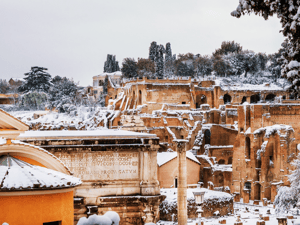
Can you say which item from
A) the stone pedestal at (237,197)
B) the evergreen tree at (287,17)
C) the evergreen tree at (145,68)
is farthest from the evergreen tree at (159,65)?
the evergreen tree at (287,17)

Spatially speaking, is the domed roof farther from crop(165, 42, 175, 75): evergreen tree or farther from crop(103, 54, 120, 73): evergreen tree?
crop(103, 54, 120, 73): evergreen tree

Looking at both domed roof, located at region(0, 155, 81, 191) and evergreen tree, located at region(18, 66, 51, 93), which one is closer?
domed roof, located at region(0, 155, 81, 191)

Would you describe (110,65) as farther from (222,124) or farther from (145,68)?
(222,124)

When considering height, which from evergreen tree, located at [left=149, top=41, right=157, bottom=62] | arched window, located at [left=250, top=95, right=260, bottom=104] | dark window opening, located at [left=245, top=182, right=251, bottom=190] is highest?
evergreen tree, located at [left=149, top=41, right=157, bottom=62]

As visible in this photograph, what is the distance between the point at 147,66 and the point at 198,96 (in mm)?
12265

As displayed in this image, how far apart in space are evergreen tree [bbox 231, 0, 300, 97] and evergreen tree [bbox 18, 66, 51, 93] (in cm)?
6230

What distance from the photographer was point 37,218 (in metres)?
5.03

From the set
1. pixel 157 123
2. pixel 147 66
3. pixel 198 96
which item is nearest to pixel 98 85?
pixel 147 66

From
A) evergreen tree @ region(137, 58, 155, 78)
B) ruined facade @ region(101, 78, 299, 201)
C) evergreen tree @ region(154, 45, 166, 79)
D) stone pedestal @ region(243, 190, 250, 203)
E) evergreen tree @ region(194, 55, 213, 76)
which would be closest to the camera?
stone pedestal @ region(243, 190, 250, 203)

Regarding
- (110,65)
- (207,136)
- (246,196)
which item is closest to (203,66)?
(207,136)

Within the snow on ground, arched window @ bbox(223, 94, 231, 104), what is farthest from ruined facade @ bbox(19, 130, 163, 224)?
arched window @ bbox(223, 94, 231, 104)

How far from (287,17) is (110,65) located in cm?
8190

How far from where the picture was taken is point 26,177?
5.03 meters

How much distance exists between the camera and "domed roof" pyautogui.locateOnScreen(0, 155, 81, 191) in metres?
4.85
